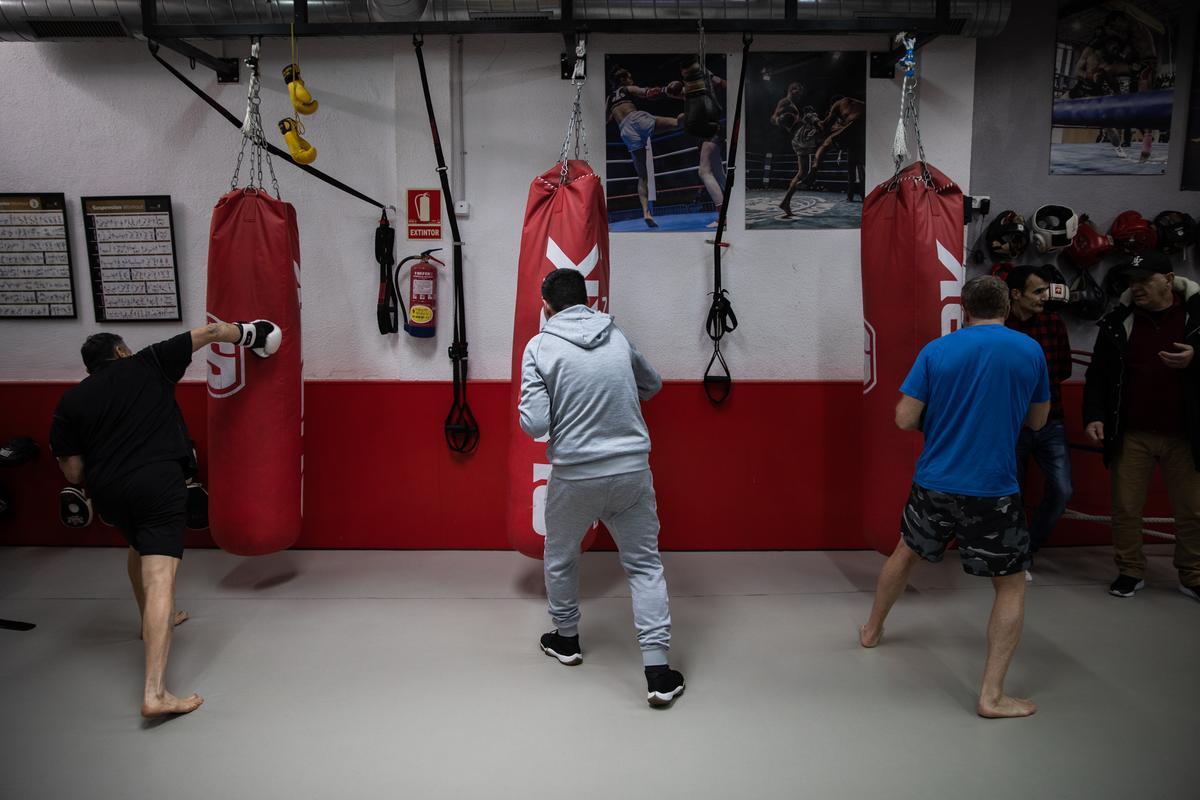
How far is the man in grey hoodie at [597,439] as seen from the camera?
7.44ft

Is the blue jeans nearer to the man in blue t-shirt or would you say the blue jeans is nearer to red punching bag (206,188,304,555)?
the man in blue t-shirt

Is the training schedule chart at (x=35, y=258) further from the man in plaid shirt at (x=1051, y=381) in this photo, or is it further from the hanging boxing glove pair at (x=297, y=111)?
the man in plaid shirt at (x=1051, y=381)

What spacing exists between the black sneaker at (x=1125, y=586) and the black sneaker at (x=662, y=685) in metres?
2.21

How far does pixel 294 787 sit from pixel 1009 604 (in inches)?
87.0

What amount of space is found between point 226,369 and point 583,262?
62.3 inches

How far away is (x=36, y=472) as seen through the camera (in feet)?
12.5

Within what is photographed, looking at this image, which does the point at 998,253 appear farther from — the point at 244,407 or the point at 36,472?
the point at 36,472

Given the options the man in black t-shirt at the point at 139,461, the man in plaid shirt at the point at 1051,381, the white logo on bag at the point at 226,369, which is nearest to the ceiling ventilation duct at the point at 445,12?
the man in plaid shirt at the point at 1051,381

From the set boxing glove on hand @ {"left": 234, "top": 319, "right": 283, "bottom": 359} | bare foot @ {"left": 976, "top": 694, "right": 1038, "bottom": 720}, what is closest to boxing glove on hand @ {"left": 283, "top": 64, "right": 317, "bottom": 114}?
boxing glove on hand @ {"left": 234, "top": 319, "right": 283, "bottom": 359}

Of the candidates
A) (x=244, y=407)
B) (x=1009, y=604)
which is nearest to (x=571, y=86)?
(x=244, y=407)

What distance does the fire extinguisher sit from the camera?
11.8 feet

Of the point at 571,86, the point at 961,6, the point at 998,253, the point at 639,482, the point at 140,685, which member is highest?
the point at 961,6

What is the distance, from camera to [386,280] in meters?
3.66

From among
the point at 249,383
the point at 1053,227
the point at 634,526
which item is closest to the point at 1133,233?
the point at 1053,227
